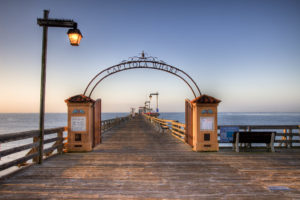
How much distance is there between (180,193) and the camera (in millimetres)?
3729

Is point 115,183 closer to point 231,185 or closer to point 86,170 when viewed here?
point 86,170

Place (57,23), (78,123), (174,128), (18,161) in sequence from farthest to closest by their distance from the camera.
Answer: (174,128)
(78,123)
(57,23)
(18,161)

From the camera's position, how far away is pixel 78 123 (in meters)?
7.52

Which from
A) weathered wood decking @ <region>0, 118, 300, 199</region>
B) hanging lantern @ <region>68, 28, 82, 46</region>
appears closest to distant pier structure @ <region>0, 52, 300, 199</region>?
weathered wood decking @ <region>0, 118, 300, 199</region>

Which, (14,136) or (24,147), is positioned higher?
(14,136)

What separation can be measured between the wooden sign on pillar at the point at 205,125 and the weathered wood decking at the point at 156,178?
1.01 m

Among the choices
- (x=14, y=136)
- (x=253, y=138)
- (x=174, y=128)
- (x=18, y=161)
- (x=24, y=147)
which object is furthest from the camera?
(x=174, y=128)

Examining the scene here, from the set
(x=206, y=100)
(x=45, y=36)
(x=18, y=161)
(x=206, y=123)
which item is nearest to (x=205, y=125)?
(x=206, y=123)

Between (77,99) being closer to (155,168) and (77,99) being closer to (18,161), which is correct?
(18,161)

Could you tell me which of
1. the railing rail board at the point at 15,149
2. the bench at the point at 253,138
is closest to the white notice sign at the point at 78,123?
the railing rail board at the point at 15,149

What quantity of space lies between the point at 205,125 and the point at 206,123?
9 cm

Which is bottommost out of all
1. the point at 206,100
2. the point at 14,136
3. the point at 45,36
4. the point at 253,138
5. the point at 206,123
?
the point at 253,138

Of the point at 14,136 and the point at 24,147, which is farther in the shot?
the point at 24,147

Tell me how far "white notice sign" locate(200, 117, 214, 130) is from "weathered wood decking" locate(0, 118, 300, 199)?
1.39 meters
